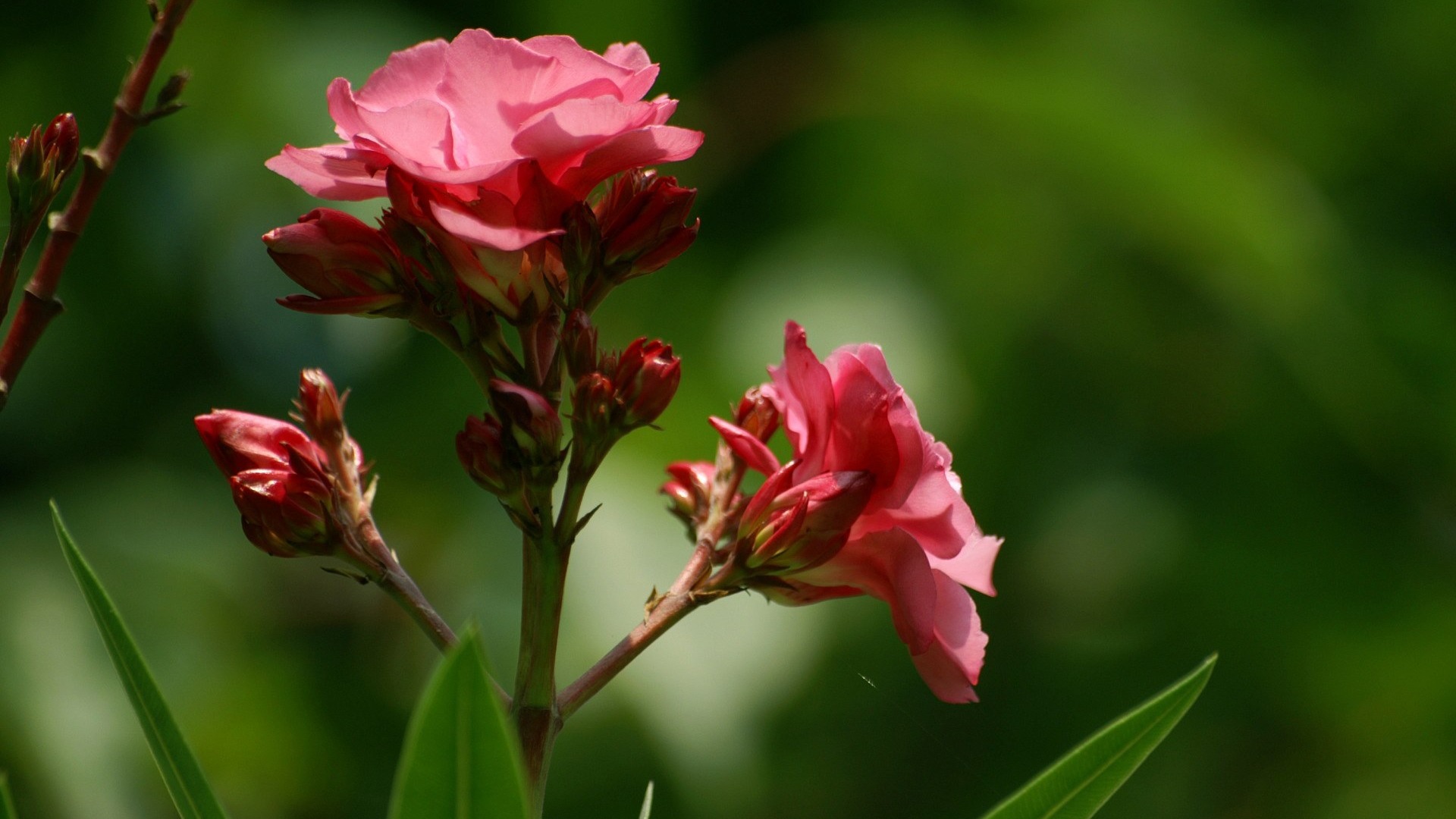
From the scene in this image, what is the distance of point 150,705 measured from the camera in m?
0.68

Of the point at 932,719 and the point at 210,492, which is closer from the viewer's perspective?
the point at 210,492

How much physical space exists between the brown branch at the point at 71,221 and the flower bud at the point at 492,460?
24 centimetres

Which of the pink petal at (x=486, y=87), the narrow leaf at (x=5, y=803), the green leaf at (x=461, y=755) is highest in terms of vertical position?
the pink petal at (x=486, y=87)

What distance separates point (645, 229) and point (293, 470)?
0.91ft

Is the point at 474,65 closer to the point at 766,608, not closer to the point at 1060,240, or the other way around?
the point at 766,608

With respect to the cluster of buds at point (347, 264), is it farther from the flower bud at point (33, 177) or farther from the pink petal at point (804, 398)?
the pink petal at point (804, 398)

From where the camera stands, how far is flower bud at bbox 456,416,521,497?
78 cm

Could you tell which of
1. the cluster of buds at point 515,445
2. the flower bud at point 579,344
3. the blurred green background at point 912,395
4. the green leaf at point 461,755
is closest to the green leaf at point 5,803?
the green leaf at point 461,755

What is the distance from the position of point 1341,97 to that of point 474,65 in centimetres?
438

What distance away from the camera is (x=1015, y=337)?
4027 millimetres

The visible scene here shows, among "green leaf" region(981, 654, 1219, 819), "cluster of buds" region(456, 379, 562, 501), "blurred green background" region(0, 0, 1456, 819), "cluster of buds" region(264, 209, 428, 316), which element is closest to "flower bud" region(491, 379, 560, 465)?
"cluster of buds" region(456, 379, 562, 501)

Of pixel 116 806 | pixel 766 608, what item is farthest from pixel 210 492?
pixel 766 608

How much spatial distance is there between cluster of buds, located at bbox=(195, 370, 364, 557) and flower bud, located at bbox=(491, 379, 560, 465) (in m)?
0.15

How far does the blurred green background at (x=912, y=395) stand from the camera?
3.03 metres
